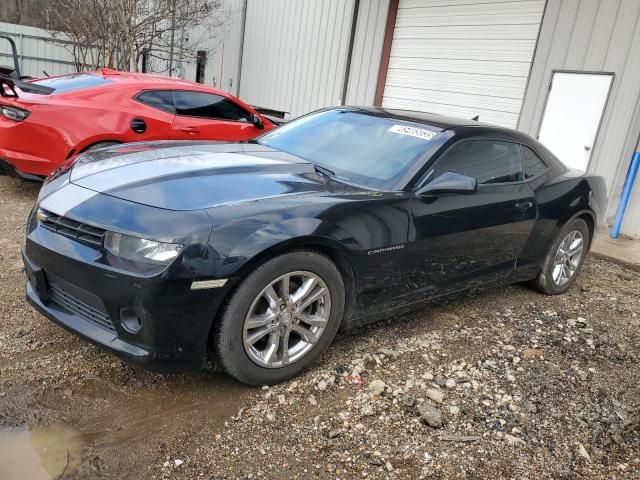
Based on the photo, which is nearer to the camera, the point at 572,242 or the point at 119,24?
the point at 572,242

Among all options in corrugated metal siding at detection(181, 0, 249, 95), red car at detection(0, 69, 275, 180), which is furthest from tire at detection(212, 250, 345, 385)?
corrugated metal siding at detection(181, 0, 249, 95)

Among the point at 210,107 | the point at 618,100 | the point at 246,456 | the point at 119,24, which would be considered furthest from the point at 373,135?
the point at 119,24

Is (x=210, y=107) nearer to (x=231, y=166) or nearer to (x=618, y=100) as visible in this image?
(x=231, y=166)

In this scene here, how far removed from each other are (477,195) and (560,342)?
124 centimetres

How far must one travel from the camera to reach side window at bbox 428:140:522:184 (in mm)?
3604

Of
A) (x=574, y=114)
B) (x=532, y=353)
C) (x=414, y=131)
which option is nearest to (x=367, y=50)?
(x=574, y=114)

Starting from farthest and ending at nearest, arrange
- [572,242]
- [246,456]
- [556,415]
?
1. [572,242]
2. [556,415]
3. [246,456]

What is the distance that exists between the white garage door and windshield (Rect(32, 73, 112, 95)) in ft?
19.4

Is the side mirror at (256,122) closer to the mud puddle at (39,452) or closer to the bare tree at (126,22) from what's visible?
the mud puddle at (39,452)

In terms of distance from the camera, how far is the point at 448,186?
129 inches

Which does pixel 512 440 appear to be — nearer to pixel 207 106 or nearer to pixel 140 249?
pixel 140 249

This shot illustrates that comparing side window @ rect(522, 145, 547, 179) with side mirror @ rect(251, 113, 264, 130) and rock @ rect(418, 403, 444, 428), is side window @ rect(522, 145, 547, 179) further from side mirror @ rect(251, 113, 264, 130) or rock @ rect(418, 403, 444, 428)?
side mirror @ rect(251, 113, 264, 130)

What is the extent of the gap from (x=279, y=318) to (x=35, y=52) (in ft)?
66.3

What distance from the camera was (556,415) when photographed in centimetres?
294
